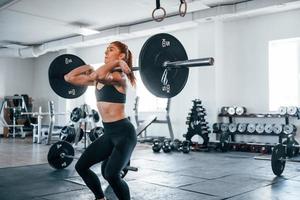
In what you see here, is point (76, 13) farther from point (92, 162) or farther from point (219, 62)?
point (92, 162)

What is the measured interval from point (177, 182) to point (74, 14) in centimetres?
484

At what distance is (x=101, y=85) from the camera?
2.38 meters

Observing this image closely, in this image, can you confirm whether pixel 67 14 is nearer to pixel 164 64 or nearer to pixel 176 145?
pixel 176 145

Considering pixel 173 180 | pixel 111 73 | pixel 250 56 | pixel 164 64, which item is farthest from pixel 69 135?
pixel 111 73

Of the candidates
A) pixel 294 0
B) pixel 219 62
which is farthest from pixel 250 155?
pixel 294 0

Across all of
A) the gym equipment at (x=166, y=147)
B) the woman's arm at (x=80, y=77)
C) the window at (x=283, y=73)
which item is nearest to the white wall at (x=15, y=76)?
the gym equipment at (x=166, y=147)

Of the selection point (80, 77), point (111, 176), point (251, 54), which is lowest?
point (111, 176)

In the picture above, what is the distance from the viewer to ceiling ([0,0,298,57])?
257 inches

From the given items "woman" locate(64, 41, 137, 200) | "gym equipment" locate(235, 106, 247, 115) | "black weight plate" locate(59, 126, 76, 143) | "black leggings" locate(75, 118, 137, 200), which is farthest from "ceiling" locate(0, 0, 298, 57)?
"black leggings" locate(75, 118, 137, 200)

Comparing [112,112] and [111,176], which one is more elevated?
[112,112]

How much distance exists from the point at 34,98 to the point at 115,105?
427 inches

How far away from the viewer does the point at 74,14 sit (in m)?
7.34

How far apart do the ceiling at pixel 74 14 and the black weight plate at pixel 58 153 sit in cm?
304

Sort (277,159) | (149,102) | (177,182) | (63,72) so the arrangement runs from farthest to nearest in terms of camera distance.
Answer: (149,102) < (277,159) < (177,182) < (63,72)
